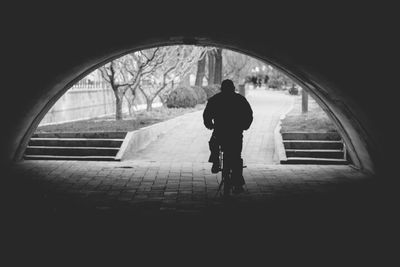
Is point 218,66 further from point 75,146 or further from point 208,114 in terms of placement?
point 208,114

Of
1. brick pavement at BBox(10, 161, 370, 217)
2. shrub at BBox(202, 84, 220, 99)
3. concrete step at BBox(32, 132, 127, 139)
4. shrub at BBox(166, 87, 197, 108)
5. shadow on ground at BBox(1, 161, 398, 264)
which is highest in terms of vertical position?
Result: shrub at BBox(202, 84, 220, 99)

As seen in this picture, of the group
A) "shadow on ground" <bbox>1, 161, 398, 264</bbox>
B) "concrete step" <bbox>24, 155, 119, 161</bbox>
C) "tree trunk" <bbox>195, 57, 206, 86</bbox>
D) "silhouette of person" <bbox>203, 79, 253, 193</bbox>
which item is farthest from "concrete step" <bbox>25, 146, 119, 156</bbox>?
"tree trunk" <bbox>195, 57, 206, 86</bbox>

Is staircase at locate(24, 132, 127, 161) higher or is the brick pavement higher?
staircase at locate(24, 132, 127, 161)

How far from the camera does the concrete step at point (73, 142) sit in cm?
1423

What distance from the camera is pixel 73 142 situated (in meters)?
14.2

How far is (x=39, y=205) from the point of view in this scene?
27.3 feet

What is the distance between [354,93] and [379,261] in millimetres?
4349

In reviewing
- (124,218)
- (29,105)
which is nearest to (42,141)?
(29,105)

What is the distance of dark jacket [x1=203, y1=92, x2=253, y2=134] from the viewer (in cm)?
844

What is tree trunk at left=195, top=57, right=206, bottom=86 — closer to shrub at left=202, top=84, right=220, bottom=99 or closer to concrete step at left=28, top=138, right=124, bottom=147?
shrub at left=202, top=84, right=220, bottom=99

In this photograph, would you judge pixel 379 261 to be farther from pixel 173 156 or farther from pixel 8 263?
pixel 173 156

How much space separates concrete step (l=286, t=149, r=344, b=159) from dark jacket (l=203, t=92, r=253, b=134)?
4995mm

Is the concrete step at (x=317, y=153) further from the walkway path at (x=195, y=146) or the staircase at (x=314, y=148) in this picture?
the walkway path at (x=195, y=146)

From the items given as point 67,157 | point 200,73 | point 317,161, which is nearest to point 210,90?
point 200,73
